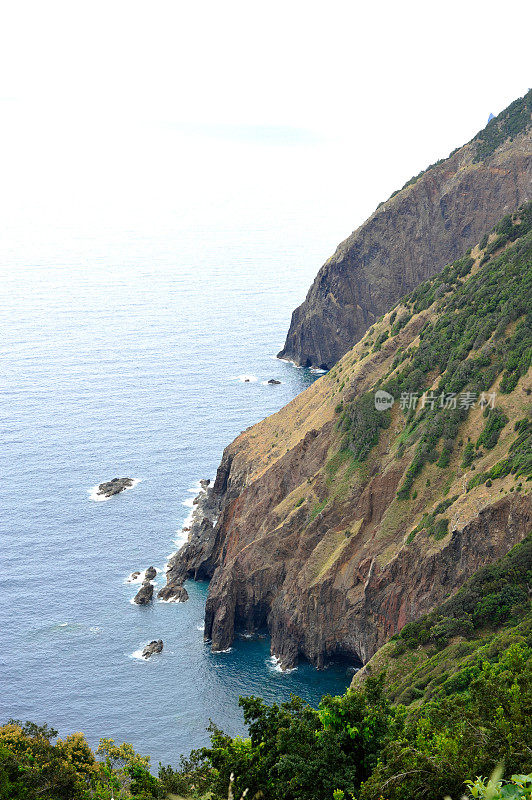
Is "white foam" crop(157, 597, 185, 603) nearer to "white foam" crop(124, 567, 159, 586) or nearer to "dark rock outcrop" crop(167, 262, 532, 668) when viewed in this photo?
"white foam" crop(124, 567, 159, 586)

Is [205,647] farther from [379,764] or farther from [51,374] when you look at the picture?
[51,374]

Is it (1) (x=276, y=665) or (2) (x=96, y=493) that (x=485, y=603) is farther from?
(2) (x=96, y=493)

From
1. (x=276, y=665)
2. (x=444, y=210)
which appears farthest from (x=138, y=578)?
(x=444, y=210)

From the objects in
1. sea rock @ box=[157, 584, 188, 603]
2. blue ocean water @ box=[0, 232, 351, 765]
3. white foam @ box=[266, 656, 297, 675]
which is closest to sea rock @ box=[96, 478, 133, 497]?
blue ocean water @ box=[0, 232, 351, 765]

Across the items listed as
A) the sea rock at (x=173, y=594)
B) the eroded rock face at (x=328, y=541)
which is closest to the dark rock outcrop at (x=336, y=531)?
the eroded rock face at (x=328, y=541)

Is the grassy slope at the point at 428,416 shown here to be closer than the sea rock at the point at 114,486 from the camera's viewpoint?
Yes

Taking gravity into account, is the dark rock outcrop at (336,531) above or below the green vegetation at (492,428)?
below

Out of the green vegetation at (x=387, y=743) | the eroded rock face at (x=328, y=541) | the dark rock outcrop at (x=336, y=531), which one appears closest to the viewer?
the green vegetation at (x=387, y=743)

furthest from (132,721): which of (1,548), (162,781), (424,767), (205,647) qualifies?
(424,767)

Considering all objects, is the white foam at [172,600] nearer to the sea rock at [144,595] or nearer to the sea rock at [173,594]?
the sea rock at [173,594]
